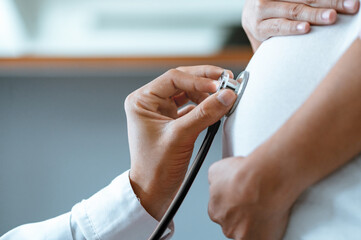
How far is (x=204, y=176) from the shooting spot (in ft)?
6.26

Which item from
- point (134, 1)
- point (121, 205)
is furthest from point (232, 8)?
point (121, 205)

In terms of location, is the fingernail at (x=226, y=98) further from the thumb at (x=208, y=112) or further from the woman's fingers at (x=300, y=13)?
the woman's fingers at (x=300, y=13)

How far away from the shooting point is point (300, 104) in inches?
20.7

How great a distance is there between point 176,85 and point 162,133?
3.4 inches

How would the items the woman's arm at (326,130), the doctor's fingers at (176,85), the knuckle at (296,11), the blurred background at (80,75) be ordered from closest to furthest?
the woman's arm at (326,130) → the knuckle at (296,11) → the doctor's fingers at (176,85) → the blurred background at (80,75)

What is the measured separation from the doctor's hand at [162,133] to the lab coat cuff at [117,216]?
0.02 metres

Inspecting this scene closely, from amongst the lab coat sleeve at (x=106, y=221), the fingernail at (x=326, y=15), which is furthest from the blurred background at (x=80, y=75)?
the fingernail at (x=326, y=15)

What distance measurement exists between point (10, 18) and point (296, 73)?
6.05 feet

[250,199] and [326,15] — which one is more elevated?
[326,15]

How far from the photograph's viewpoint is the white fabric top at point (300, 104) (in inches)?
19.9

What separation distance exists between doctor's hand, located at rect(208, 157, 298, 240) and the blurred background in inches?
53.9

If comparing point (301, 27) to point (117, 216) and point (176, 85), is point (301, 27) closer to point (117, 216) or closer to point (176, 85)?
point (176, 85)

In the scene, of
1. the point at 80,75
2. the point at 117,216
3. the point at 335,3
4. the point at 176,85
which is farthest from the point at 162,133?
the point at 80,75

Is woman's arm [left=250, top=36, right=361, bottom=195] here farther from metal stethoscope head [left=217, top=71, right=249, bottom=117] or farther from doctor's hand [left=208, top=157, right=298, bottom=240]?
metal stethoscope head [left=217, top=71, right=249, bottom=117]
